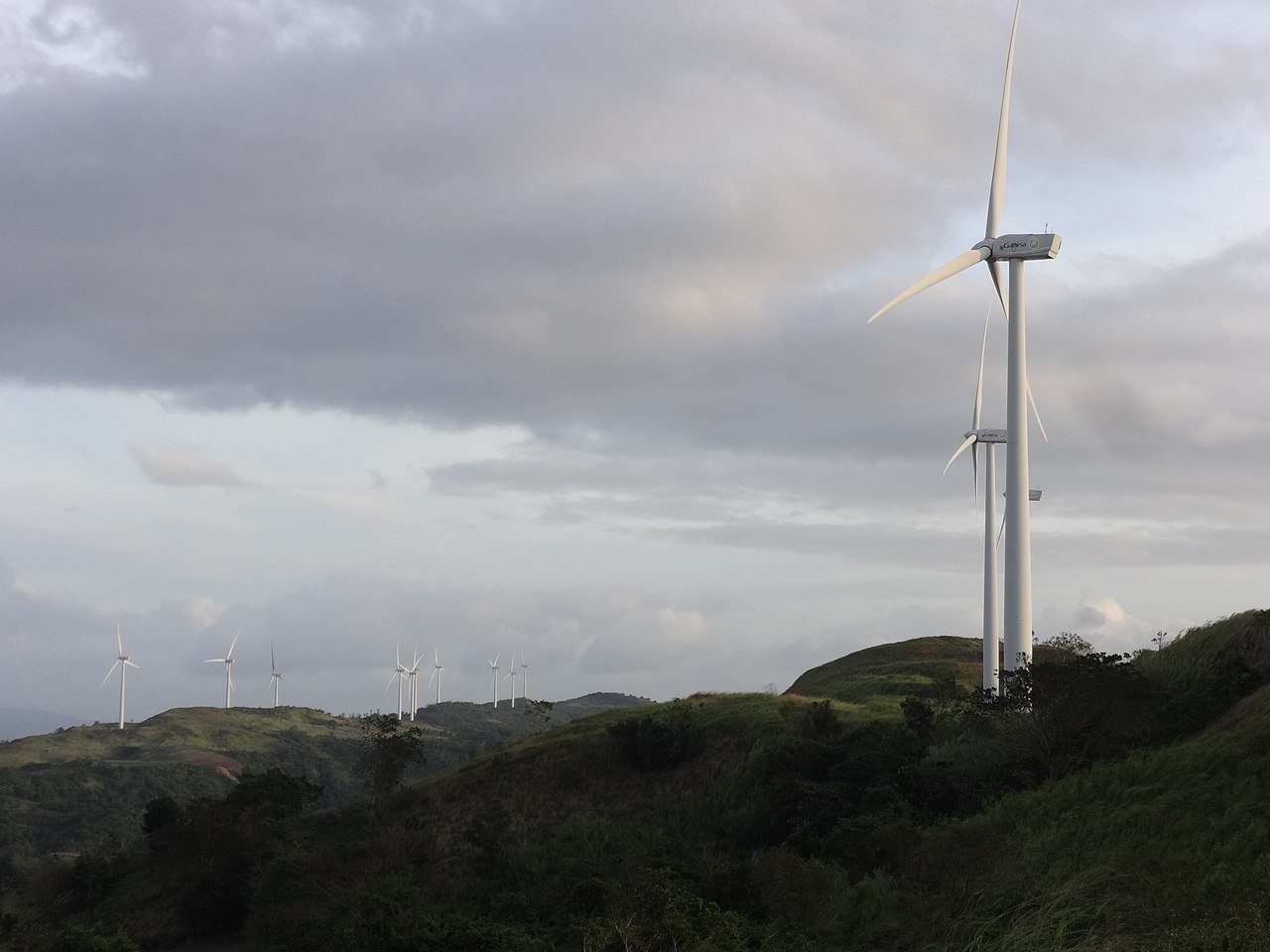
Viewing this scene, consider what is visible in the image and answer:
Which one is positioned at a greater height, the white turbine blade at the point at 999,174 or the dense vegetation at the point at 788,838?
the white turbine blade at the point at 999,174

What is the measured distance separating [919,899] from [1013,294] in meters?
32.3

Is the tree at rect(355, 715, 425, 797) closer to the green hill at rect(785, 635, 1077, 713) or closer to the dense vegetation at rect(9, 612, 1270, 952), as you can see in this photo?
the dense vegetation at rect(9, 612, 1270, 952)

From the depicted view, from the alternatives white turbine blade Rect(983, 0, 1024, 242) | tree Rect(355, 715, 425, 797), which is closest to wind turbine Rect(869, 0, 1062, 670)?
white turbine blade Rect(983, 0, 1024, 242)

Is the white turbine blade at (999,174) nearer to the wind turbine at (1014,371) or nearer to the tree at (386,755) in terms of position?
the wind turbine at (1014,371)

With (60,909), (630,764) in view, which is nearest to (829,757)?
(630,764)

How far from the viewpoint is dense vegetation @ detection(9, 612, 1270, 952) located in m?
31.3

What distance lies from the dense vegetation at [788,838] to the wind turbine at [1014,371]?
2.44 metres

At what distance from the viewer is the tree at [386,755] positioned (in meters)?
82.8

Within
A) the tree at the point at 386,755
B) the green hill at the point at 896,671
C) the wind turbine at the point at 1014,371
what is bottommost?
the tree at the point at 386,755

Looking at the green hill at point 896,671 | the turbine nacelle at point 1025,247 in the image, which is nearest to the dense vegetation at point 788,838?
the green hill at point 896,671

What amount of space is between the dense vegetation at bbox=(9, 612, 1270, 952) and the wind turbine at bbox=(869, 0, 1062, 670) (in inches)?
95.9

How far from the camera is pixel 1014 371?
55719 millimetres

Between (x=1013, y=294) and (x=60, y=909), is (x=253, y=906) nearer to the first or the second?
(x=60, y=909)

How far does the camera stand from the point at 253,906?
59625mm
